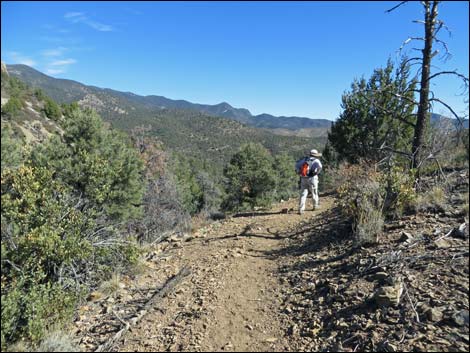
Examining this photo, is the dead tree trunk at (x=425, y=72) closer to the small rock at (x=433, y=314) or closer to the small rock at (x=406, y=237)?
the small rock at (x=406, y=237)

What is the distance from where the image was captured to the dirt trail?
3.82 m

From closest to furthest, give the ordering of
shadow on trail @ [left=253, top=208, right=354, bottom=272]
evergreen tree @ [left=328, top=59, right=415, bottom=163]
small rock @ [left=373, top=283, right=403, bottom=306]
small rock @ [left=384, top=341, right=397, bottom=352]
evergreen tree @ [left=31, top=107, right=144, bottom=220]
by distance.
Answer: small rock @ [left=384, top=341, right=397, bottom=352] < small rock @ [left=373, top=283, right=403, bottom=306] < shadow on trail @ [left=253, top=208, right=354, bottom=272] < evergreen tree @ [left=31, top=107, right=144, bottom=220] < evergreen tree @ [left=328, top=59, right=415, bottom=163]

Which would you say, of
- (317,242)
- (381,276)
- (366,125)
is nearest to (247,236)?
(317,242)

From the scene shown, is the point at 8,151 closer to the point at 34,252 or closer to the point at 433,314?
the point at 34,252

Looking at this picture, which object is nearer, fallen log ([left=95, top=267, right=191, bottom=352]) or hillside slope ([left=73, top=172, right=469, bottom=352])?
hillside slope ([left=73, top=172, right=469, bottom=352])

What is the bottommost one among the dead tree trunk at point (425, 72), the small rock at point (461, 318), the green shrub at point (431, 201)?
the small rock at point (461, 318)

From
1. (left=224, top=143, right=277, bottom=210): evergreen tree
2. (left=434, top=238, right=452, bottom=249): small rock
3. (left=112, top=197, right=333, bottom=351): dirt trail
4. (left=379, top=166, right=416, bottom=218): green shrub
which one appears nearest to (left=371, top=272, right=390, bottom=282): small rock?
(left=434, top=238, right=452, bottom=249): small rock

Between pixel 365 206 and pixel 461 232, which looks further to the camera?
pixel 365 206

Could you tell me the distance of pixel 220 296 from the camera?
4.80m

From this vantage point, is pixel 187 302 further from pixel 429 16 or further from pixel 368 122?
pixel 368 122

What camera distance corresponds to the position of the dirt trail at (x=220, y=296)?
150 inches

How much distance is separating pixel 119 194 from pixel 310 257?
11.5 metres

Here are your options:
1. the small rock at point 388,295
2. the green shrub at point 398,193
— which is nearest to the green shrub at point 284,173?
the green shrub at point 398,193

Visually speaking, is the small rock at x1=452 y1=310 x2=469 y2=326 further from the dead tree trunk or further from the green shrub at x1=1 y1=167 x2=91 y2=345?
the green shrub at x1=1 y1=167 x2=91 y2=345
